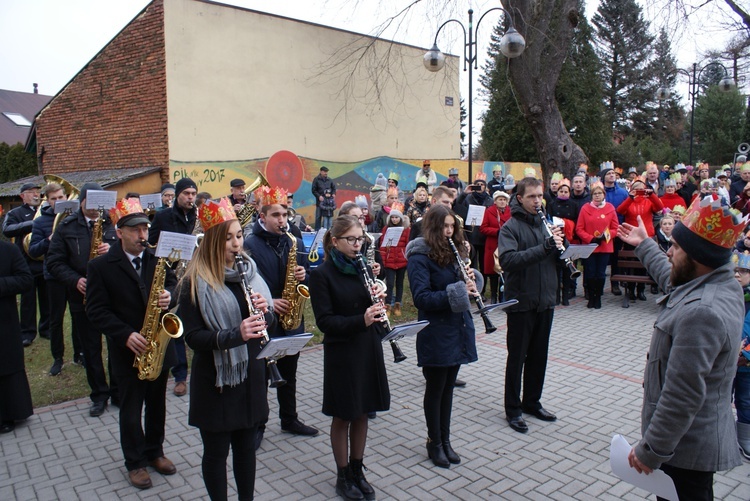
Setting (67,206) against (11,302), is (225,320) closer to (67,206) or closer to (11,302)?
(11,302)

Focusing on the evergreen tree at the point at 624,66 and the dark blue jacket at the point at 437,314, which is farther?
the evergreen tree at the point at 624,66

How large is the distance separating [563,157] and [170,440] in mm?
12421

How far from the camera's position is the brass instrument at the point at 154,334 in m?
4.22

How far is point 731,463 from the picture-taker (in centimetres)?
→ 261

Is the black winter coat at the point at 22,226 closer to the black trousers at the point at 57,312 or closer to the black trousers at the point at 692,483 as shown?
the black trousers at the point at 57,312

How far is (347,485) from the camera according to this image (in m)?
4.01

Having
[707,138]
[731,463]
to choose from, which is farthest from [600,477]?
[707,138]

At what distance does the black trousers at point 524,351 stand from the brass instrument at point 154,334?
298 cm

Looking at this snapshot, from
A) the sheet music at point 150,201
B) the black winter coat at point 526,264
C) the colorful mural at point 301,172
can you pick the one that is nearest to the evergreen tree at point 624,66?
the colorful mural at point 301,172

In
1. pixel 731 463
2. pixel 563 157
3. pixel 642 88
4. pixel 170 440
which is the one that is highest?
pixel 642 88

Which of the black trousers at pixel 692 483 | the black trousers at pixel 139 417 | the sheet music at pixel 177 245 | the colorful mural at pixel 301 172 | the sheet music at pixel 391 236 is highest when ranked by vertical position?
the colorful mural at pixel 301 172

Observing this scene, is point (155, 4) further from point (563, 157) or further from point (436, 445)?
point (436, 445)

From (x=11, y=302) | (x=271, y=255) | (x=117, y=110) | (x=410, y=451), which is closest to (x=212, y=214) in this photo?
(x=271, y=255)

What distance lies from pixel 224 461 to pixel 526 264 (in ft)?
9.79
